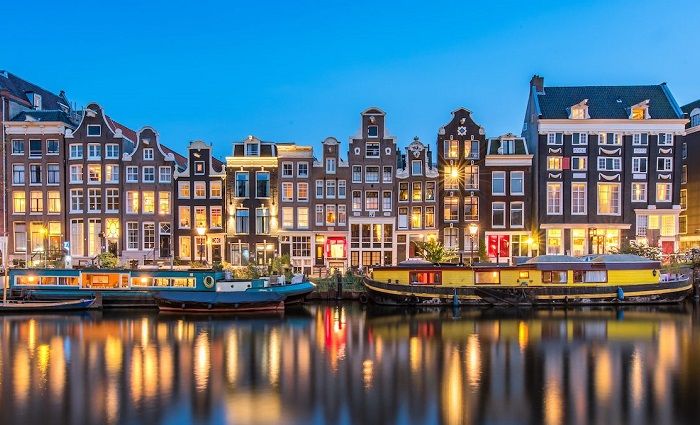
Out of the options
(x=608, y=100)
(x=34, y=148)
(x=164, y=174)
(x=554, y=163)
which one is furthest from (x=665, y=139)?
(x=34, y=148)

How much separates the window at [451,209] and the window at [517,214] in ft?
17.4

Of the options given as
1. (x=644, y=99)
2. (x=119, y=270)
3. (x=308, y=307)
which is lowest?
(x=308, y=307)

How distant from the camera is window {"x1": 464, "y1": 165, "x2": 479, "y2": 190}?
52.9 metres

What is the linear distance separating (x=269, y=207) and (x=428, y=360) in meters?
30.8

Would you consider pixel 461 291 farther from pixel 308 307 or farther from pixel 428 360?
pixel 428 360

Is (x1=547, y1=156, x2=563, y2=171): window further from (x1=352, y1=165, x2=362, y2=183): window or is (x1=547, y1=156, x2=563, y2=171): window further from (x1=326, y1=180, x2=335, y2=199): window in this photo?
(x1=326, y1=180, x2=335, y2=199): window

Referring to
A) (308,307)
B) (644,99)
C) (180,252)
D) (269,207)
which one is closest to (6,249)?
(180,252)

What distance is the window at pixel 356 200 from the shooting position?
53.0 m

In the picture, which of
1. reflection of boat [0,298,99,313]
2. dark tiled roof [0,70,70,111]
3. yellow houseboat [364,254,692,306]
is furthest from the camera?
dark tiled roof [0,70,70,111]

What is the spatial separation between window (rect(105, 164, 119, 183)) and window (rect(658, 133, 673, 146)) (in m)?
52.5

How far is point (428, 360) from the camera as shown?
25547 millimetres

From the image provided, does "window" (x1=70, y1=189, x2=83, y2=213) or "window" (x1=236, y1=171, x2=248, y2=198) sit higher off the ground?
"window" (x1=236, y1=171, x2=248, y2=198)

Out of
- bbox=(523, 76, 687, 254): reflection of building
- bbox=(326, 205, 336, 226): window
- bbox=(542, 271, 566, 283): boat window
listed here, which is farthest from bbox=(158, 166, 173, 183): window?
bbox=(523, 76, 687, 254): reflection of building

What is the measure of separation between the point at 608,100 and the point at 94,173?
51108 millimetres
